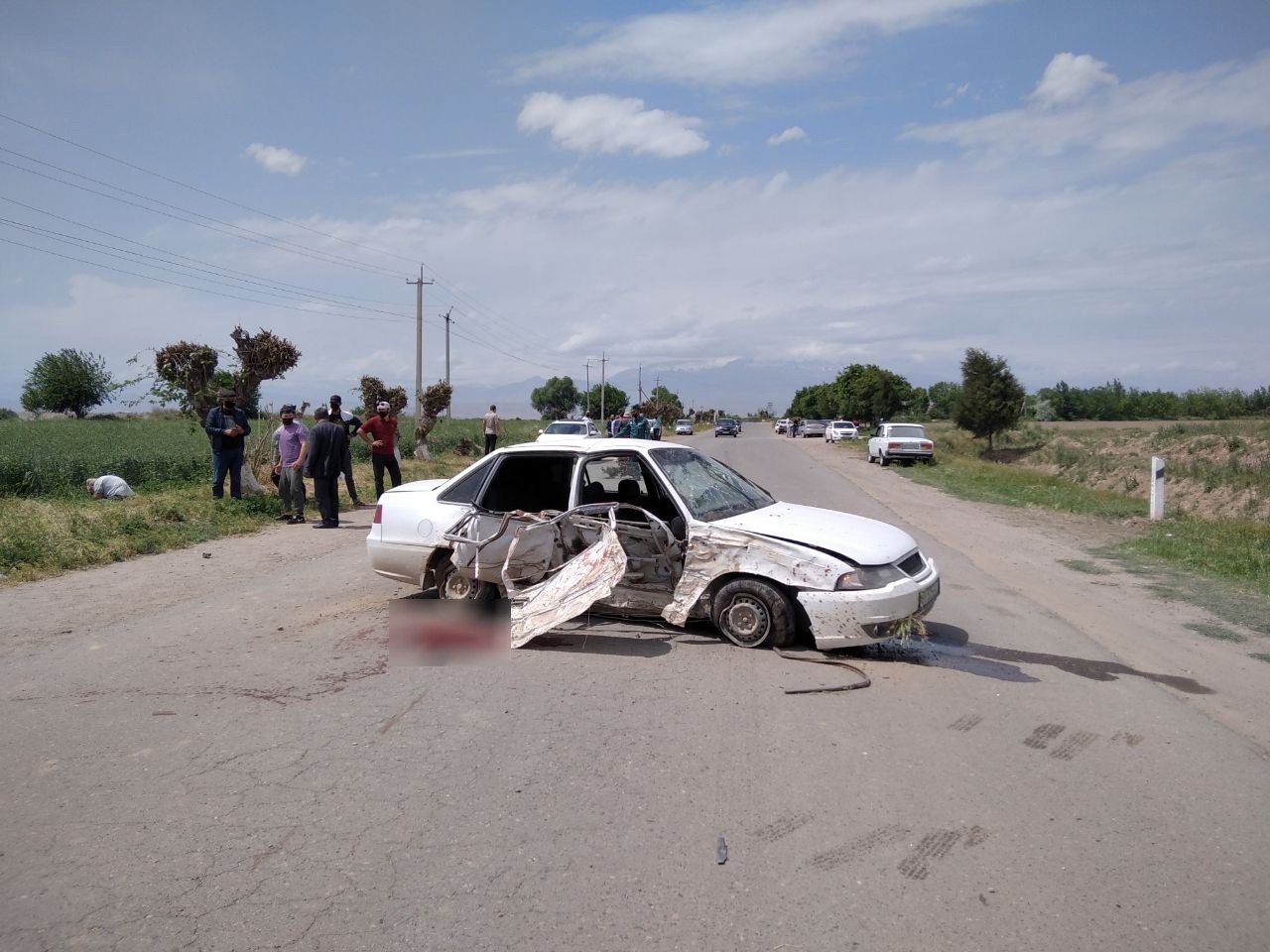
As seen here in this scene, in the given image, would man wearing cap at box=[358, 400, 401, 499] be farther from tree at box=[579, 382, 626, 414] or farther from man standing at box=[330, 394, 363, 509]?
tree at box=[579, 382, 626, 414]

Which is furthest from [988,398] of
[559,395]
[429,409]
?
[559,395]

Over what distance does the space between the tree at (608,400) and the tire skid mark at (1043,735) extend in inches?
4070

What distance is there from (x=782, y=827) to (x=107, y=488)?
14.1 m

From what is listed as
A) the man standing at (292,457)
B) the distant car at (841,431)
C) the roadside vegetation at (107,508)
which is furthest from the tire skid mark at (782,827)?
the distant car at (841,431)

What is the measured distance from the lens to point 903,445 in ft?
105

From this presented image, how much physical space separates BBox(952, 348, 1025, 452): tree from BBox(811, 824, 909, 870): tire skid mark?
147 ft

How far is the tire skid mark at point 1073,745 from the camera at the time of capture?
178 inches

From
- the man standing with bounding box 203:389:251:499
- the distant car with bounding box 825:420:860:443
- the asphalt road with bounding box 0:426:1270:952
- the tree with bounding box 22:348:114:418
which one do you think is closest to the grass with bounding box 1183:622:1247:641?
the asphalt road with bounding box 0:426:1270:952

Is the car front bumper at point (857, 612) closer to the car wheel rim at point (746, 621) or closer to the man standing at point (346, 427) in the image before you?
the car wheel rim at point (746, 621)

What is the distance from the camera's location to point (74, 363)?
72.4 m

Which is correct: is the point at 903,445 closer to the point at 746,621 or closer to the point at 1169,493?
the point at 1169,493

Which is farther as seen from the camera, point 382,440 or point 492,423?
point 492,423

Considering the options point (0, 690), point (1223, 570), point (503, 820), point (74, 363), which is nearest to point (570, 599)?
point (503, 820)

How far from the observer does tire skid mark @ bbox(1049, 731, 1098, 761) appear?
453 cm
